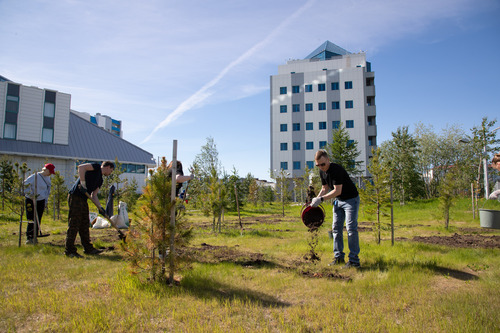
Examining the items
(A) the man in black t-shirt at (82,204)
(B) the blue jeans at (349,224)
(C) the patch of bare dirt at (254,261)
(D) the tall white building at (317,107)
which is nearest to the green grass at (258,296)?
(C) the patch of bare dirt at (254,261)

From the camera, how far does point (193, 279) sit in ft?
13.4

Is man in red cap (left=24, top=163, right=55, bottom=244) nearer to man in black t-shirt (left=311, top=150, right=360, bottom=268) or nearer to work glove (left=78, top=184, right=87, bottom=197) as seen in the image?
work glove (left=78, top=184, right=87, bottom=197)

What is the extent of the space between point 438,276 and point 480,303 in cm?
123

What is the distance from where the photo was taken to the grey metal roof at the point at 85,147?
104 ft

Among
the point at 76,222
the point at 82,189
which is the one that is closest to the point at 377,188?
the point at 82,189

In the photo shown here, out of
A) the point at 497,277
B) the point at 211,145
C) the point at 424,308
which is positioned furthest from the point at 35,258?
the point at 211,145

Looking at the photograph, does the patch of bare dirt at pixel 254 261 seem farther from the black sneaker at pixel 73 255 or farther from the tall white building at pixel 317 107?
the tall white building at pixel 317 107

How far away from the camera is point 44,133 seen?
111 feet

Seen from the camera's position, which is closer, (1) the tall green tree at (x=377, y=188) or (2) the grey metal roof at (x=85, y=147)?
(1) the tall green tree at (x=377, y=188)

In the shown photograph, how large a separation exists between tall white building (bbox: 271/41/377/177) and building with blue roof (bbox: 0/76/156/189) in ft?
78.0

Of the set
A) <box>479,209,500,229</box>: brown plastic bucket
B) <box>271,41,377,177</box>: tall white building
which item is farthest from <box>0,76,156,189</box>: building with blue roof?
<box>479,209,500,229</box>: brown plastic bucket

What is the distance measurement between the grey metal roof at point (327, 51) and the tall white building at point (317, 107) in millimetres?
2432

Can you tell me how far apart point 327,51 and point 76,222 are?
53.5 m

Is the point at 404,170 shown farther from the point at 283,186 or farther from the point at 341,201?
the point at 341,201
